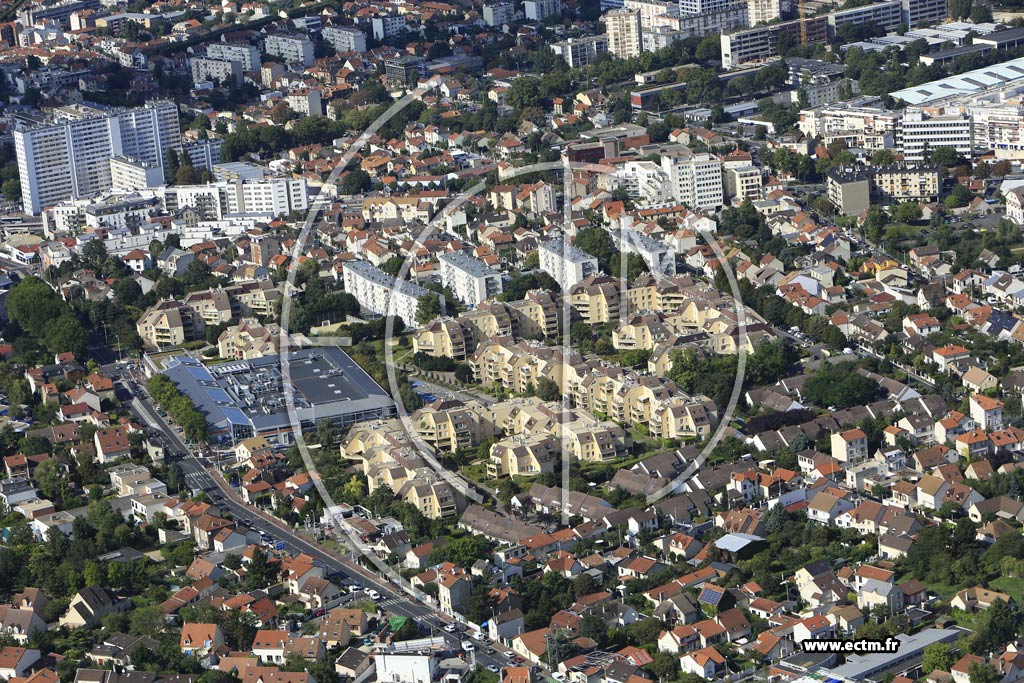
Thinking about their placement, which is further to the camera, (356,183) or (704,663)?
(356,183)

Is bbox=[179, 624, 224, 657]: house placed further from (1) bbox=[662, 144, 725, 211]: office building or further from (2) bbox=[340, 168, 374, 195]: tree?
(2) bbox=[340, 168, 374, 195]: tree

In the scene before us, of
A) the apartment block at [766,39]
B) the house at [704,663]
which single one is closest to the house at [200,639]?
the house at [704,663]

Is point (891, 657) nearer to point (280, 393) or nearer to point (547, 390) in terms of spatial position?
point (547, 390)

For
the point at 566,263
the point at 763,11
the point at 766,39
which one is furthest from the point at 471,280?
the point at 763,11

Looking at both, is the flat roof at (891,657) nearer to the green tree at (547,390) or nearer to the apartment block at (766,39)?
the green tree at (547,390)

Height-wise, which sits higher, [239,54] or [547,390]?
[239,54]

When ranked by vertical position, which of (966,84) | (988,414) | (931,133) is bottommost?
(988,414)

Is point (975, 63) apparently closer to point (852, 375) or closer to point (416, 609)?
point (852, 375)

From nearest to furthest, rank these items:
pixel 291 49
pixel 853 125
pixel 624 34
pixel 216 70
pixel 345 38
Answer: pixel 853 125 < pixel 624 34 < pixel 216 70 < pixel 291 49 < pixel 345 38
